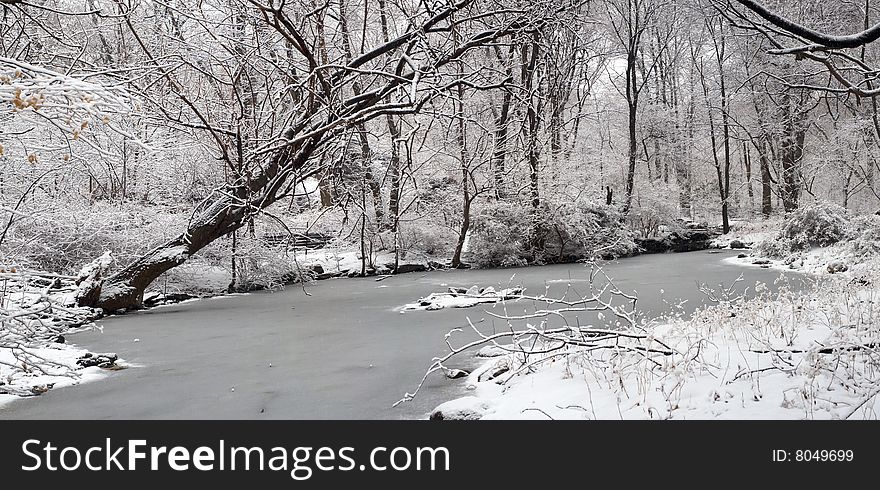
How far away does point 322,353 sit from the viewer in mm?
7789

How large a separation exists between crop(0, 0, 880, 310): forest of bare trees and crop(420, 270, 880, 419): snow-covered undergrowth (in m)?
1.90

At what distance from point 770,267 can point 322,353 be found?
1264cm

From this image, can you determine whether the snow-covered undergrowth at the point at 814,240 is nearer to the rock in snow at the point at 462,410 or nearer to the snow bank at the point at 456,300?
the snow bank at the point at 456,300

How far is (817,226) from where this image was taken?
17156 millimetres

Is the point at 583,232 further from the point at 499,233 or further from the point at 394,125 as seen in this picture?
the point at 394,125

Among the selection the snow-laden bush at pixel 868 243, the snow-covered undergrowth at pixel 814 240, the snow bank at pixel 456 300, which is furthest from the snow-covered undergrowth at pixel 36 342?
the snow-covered undergrowth at pixel 814 240

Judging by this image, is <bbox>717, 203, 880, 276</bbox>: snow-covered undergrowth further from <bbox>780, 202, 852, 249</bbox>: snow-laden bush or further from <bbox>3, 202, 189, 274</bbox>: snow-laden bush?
<bbox>3, 202, 189, 274</bbox>: snow-laden bush

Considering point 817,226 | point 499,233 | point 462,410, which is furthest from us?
point 499,233

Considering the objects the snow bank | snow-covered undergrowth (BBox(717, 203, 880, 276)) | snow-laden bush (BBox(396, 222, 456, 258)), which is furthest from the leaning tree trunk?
snow-covered undergrowth (BBox(717, 203, 880, 276))

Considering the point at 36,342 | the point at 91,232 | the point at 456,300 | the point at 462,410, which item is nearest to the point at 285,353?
the point at 36,342

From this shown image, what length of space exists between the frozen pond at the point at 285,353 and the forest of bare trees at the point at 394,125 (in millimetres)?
1500

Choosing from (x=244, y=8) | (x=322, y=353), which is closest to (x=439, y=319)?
(x=322, y=353)

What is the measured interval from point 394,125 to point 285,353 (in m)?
12.2
